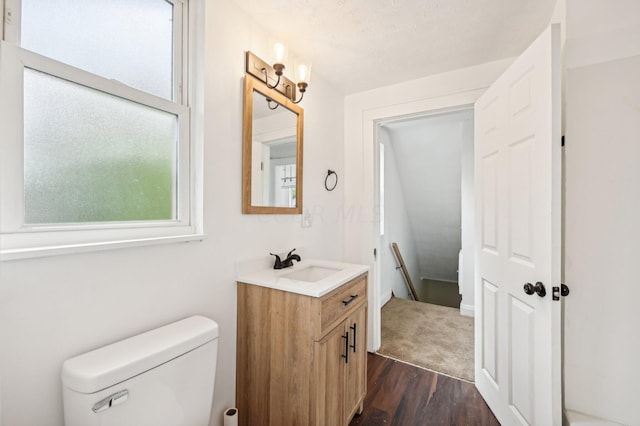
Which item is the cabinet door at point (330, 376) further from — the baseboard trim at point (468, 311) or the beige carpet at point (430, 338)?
the baseboard trim at point (468, 311)

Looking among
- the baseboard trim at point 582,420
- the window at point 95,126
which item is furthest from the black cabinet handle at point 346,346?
the baseboard trim at point 582,420

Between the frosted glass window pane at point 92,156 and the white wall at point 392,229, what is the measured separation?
2.47m

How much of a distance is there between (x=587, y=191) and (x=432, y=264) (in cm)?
403

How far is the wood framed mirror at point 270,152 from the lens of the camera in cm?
142

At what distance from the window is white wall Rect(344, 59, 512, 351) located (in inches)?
57.7

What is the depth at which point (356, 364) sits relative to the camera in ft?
5.11

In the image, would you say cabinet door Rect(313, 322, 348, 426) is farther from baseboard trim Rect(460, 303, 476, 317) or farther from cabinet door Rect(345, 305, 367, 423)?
baseboard trim Rect(460, 303, 476, 317)

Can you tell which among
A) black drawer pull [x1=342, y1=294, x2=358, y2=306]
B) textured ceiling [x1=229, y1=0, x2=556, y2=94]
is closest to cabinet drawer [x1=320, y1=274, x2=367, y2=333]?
black drawer pull [x1=342, y1=294, x2=358, y2=306]

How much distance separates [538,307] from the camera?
4.00 ft

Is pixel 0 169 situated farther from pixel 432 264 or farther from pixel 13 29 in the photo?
pixel 432 264

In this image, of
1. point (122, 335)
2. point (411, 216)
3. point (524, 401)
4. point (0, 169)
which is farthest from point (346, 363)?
point (411, 216)

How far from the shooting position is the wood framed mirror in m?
1.42

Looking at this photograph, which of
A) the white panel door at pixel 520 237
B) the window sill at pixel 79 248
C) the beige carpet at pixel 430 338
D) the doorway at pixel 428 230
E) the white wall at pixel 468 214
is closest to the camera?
the window sill at pixel 79 248

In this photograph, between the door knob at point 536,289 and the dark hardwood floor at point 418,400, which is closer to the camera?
the door knob at point 536,289
